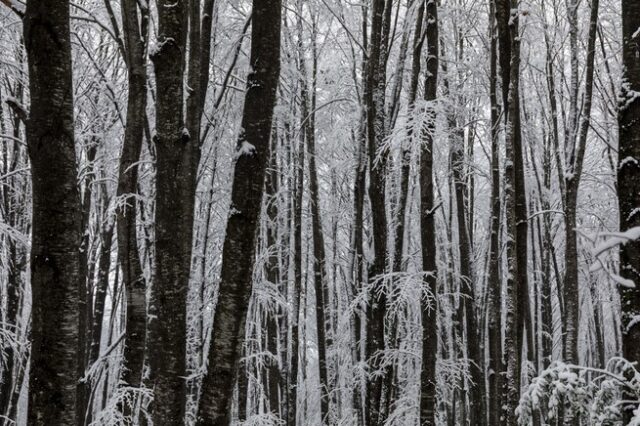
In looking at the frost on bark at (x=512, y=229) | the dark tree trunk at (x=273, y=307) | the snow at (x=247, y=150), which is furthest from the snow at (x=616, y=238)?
the dark tree trunk at (x=273, y=307)

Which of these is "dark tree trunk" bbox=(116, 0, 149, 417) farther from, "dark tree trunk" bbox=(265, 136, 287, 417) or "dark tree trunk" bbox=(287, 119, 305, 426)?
"dark tree trunk" bbox=(287, 119, 305, 426)

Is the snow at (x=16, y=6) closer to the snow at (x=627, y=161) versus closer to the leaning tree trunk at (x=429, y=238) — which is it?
the snow at (x=627, y=161)

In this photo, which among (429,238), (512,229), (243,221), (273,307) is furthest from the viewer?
(273,307)

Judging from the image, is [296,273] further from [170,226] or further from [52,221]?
[52,221]

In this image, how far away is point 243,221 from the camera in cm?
380

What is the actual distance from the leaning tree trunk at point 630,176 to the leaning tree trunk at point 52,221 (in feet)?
10.9

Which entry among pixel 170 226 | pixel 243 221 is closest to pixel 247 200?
pixel 243 221

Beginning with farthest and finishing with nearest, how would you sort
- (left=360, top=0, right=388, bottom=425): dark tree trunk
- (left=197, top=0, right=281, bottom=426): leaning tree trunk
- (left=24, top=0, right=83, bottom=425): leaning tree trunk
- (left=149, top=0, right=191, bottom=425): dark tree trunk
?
(left=360, top=0, right=388, bottom=425): dark tree trunk, (left=149, top=0, right=191, bottom=425): dark tree trunk, (left=197, top=0, right=281, bottom=426): leaning tree trunk, (left=24, top=0, right=83, bottom=425): leaning tree trunk

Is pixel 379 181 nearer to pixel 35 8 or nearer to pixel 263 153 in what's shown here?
pixel 263 153

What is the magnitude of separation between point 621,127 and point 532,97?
10277 mm

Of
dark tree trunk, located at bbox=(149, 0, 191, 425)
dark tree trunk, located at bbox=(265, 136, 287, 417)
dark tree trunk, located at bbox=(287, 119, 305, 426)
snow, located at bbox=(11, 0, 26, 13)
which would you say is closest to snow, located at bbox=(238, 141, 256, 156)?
dark tree trunk, located at bbox=(149, 0, 191, 425)

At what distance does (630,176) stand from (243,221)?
2660mm

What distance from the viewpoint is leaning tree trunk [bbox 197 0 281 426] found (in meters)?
3.64

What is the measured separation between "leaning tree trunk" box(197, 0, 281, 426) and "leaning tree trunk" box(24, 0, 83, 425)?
3.38 feet
